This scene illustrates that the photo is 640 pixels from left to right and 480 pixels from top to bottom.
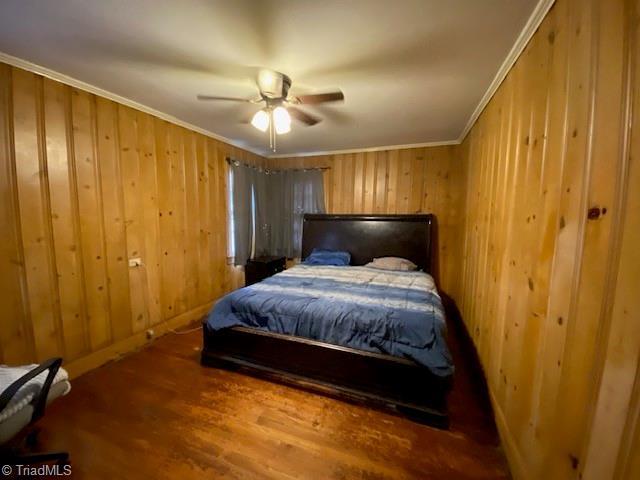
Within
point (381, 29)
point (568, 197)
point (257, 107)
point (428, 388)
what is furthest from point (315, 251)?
point (568, 197)

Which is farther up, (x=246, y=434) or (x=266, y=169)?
(x=266, y=169)

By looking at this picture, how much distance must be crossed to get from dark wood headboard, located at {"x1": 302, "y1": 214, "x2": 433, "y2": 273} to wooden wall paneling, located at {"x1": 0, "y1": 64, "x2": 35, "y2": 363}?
3.04 meters

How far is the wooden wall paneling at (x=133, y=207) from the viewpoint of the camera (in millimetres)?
2393

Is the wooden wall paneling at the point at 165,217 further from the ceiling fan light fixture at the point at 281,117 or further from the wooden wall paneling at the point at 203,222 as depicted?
the ceiling fan light fixture at the point at 281,117

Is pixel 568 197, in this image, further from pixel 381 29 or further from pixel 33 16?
pixel 33 16

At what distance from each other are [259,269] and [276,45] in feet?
9.53

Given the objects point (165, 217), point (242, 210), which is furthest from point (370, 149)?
point (165, 217)

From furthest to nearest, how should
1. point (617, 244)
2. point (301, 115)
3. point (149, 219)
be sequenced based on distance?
1. point (149, 219)
2. point (301, 115)
3. point (617, 244)

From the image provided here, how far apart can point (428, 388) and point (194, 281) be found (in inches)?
112

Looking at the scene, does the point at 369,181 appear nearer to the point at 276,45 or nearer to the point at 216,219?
A: the point at 216,219

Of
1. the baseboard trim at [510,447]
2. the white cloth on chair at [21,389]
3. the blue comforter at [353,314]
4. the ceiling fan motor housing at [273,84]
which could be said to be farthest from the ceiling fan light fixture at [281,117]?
the baseboard trim at [510,447]

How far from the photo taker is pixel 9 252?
174 cm

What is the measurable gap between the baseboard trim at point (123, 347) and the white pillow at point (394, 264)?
249 cm

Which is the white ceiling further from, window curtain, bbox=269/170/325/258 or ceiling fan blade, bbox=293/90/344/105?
window curtain, bbox=269/170/325/258
